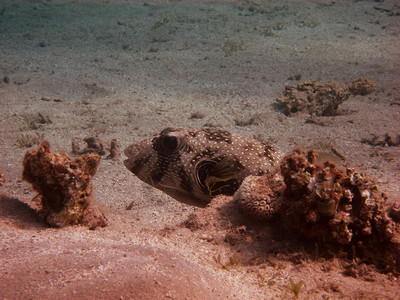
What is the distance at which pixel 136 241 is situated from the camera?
2816 millimetres

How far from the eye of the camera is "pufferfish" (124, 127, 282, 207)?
3662 mm

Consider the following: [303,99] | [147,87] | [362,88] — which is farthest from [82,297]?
[362,88]

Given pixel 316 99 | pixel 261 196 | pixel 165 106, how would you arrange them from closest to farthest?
pixel 261 196 < pixel 316 99 < pixel 165 106

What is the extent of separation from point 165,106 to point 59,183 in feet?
24.0

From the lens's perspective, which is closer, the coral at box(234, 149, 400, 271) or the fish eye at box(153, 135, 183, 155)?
the coral at box(234, 149, 400, 271)

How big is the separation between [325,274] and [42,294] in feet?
7.24

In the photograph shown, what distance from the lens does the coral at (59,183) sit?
9.49 ft

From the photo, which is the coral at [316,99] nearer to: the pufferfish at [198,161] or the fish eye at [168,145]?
the pufferfish at [198,161]

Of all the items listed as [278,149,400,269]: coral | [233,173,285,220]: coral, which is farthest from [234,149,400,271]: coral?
[233,173,285,220]: coral

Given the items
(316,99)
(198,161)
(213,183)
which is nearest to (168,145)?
(198,161)

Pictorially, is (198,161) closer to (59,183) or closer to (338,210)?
(59,183)

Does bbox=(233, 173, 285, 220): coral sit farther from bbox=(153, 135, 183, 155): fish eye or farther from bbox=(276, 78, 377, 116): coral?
bbox=(276, 78, 377, 116): coral

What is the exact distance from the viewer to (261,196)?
2895 mm

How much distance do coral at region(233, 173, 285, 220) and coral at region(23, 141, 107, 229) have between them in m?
1.80
